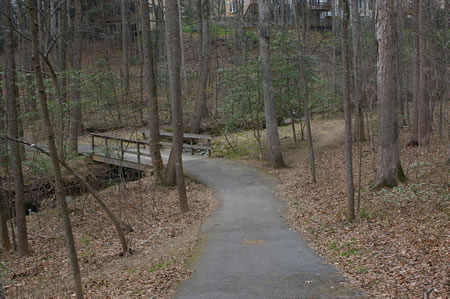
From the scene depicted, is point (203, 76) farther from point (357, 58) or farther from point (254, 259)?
point (254, 259)

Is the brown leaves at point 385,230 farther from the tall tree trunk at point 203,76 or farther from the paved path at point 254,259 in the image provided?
the tall tree trunk at point 203,76

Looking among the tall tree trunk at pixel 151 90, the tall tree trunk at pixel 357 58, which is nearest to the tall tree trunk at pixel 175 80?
the tall tree trunk at pixel 151 90

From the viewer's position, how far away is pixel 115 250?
12.2 m

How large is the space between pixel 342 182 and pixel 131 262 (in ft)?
28.0

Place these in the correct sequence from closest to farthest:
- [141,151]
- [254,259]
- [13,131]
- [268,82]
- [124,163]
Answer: [254,259], [13,131], [268,82], [124,163], [141,151]

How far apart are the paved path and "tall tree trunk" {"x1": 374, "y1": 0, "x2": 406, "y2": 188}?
3.37 metres

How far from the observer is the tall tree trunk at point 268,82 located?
19.0 metres

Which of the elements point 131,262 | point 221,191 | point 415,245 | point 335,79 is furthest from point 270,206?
point 335,79

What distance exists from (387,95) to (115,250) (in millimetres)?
8639

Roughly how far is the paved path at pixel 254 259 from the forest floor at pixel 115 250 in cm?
47

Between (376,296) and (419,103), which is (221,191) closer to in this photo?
(419,103)

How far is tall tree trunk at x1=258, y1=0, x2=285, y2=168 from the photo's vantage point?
62.5ft

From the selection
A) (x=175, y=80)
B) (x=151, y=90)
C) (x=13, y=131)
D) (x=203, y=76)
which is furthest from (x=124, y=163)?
(x=13, y=131)

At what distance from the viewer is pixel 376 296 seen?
6586 millimetres
